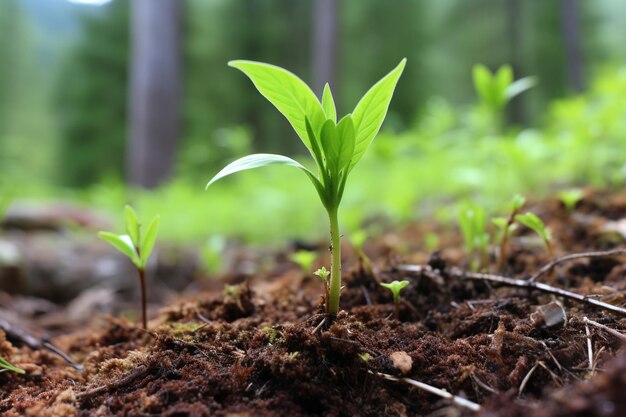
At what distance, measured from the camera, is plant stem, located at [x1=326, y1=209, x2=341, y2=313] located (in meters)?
0.98

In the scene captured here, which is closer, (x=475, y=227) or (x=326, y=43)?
(x=475, y=227)

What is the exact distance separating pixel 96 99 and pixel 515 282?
2119 centimetres

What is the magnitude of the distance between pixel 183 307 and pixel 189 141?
1645 centimetres

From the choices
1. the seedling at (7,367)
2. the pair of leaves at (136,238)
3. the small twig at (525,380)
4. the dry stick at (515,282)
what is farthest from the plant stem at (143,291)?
the small twig at (525,380)

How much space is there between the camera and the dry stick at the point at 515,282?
3.57ft

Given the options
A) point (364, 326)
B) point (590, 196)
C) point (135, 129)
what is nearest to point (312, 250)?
point (364, 326)

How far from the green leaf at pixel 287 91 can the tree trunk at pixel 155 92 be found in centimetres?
776

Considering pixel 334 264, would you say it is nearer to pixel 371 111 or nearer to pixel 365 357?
pixel 365 357

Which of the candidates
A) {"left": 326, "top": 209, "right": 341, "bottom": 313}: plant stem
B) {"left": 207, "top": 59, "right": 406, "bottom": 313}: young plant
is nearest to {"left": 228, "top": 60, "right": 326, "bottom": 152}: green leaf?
{"left": 207, "top": 59, "right": 406, "bottom": 313}: young plant

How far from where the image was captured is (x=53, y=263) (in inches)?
135

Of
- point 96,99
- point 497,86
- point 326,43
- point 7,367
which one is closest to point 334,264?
point 7,367

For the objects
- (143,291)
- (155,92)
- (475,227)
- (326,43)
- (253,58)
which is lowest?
(143,291)

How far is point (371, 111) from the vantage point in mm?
976

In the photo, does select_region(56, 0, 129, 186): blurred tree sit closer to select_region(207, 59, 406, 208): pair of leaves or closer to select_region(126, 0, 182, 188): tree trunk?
select_region(126, 0, 182, 188): tree trunk
